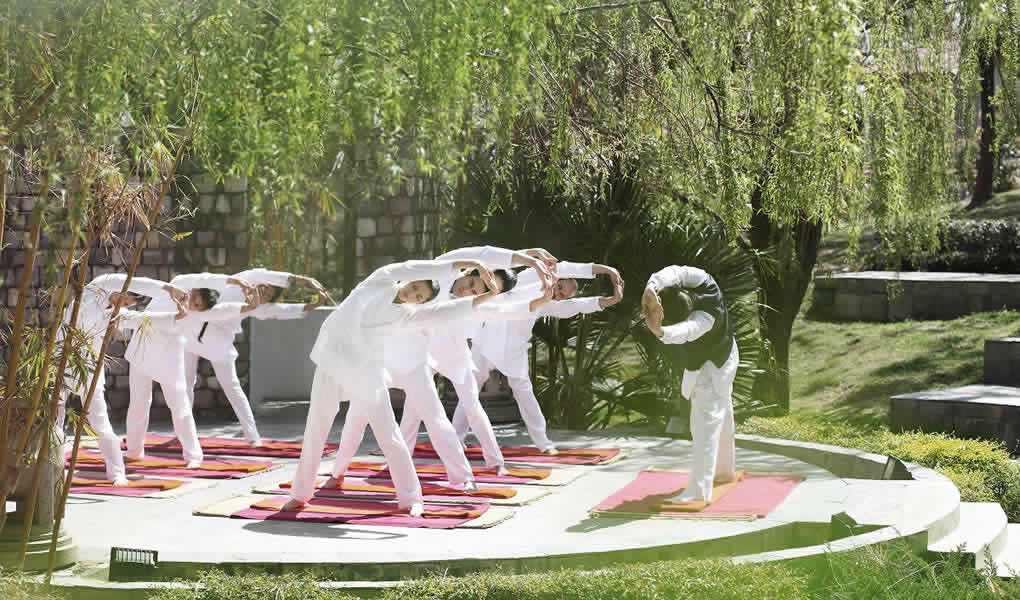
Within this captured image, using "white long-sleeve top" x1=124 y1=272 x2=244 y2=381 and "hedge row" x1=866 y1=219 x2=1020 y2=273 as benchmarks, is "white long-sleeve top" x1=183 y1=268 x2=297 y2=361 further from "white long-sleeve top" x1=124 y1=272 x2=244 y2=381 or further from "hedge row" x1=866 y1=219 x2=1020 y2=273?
"hedge row" x1=866 y1=219 x2=1020 y2=273

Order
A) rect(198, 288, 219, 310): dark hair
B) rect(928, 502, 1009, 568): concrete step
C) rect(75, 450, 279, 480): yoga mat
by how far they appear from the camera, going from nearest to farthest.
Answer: rect(928, 502, 1009, 568): concrete step → rect(75, 450, 279, 480): yoga mat → rect(198, 288, 219, 310): dark hair

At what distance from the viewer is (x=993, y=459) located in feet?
34.1

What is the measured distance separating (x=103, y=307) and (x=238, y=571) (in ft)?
13.3

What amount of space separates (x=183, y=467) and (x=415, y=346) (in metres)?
2.66

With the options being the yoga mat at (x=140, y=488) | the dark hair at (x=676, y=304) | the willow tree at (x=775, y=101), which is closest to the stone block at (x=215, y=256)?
the willow tree at (x=775, y=101)

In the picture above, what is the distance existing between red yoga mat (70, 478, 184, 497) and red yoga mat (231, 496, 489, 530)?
1.06 m

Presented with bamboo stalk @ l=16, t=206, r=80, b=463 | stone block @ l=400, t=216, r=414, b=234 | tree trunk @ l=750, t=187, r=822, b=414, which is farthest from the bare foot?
tree trunk @ l=750, t=187, r=822, b=414

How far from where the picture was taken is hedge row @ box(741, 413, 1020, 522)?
9.88 meters

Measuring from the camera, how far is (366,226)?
1498 centimetres

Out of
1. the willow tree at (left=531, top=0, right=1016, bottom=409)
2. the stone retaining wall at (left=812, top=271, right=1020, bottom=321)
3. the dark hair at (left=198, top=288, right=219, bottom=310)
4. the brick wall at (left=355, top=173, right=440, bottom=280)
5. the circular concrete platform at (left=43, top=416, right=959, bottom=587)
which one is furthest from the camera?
the stone retaining wall at (left=812, top=271, right=1020, bottom=321)

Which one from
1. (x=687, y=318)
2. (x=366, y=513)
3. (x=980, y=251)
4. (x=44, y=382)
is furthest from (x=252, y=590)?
(x=980, y=251)

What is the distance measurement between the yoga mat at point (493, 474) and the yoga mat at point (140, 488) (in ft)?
4.08

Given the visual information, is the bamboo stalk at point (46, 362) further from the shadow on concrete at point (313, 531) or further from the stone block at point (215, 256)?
the stone block at point (215, 256)

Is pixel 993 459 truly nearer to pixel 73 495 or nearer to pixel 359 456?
pixel 359 456
